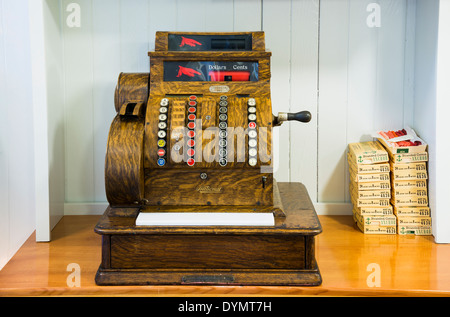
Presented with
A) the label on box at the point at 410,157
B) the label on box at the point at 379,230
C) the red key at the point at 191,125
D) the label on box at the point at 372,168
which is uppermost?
the red key at the point at 191,125

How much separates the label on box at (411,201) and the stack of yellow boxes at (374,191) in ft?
0.13

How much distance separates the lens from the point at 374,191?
2.38 m

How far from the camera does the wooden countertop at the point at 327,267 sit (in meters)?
1.76

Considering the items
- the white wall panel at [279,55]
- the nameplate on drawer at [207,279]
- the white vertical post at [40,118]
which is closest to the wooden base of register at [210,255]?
the nameplate on drawer at [207,279]

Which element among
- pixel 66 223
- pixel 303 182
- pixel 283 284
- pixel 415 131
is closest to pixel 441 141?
pixel 415 131

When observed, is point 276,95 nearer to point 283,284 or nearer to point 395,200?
point 395,200

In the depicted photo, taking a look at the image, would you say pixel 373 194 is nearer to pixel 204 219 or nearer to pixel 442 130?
pixel 442 130

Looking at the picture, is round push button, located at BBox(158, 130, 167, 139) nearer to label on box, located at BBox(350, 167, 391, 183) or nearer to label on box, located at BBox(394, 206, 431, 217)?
label on box, located at BBox(350, 167, 391, 183)

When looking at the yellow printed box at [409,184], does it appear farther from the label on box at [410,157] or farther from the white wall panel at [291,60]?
the white wall panel at [291,60]

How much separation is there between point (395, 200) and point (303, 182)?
0.48m

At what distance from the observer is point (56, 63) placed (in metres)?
2.44

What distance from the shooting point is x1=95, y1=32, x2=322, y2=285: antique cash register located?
1800mm

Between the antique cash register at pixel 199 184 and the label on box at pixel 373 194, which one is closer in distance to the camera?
the antique cash register at pixel 199 184
